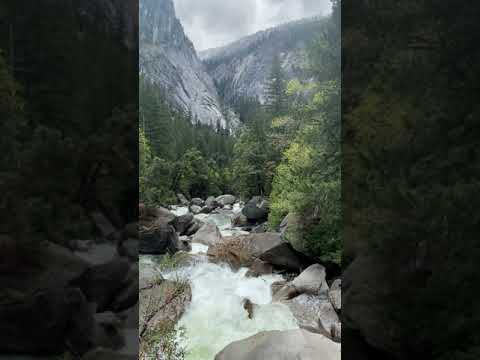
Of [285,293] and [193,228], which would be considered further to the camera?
[193,228]

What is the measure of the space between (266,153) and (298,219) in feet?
7.92

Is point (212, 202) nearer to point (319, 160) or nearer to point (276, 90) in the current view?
point (276, 90)

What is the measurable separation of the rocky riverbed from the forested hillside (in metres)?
0.59

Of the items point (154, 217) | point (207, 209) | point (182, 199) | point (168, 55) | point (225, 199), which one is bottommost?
point (207, 209)

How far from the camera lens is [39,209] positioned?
1.20m

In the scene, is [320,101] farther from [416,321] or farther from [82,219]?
[82,219]

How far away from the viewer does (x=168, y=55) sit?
8.29 metres

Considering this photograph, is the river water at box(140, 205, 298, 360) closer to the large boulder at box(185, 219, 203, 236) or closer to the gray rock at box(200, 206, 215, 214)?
the large boulder at box(185, 219, 203, 236)

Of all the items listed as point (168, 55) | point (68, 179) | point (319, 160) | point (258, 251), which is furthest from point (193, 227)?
point (68, 179)

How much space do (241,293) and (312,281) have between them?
1249 millimetres

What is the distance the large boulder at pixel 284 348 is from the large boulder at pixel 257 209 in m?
4.57

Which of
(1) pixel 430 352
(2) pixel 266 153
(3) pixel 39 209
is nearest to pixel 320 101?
(2) pixel 266 153

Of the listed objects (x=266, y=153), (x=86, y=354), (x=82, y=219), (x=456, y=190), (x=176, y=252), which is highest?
(x=266, y=153)

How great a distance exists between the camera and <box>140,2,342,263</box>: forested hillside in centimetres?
403
